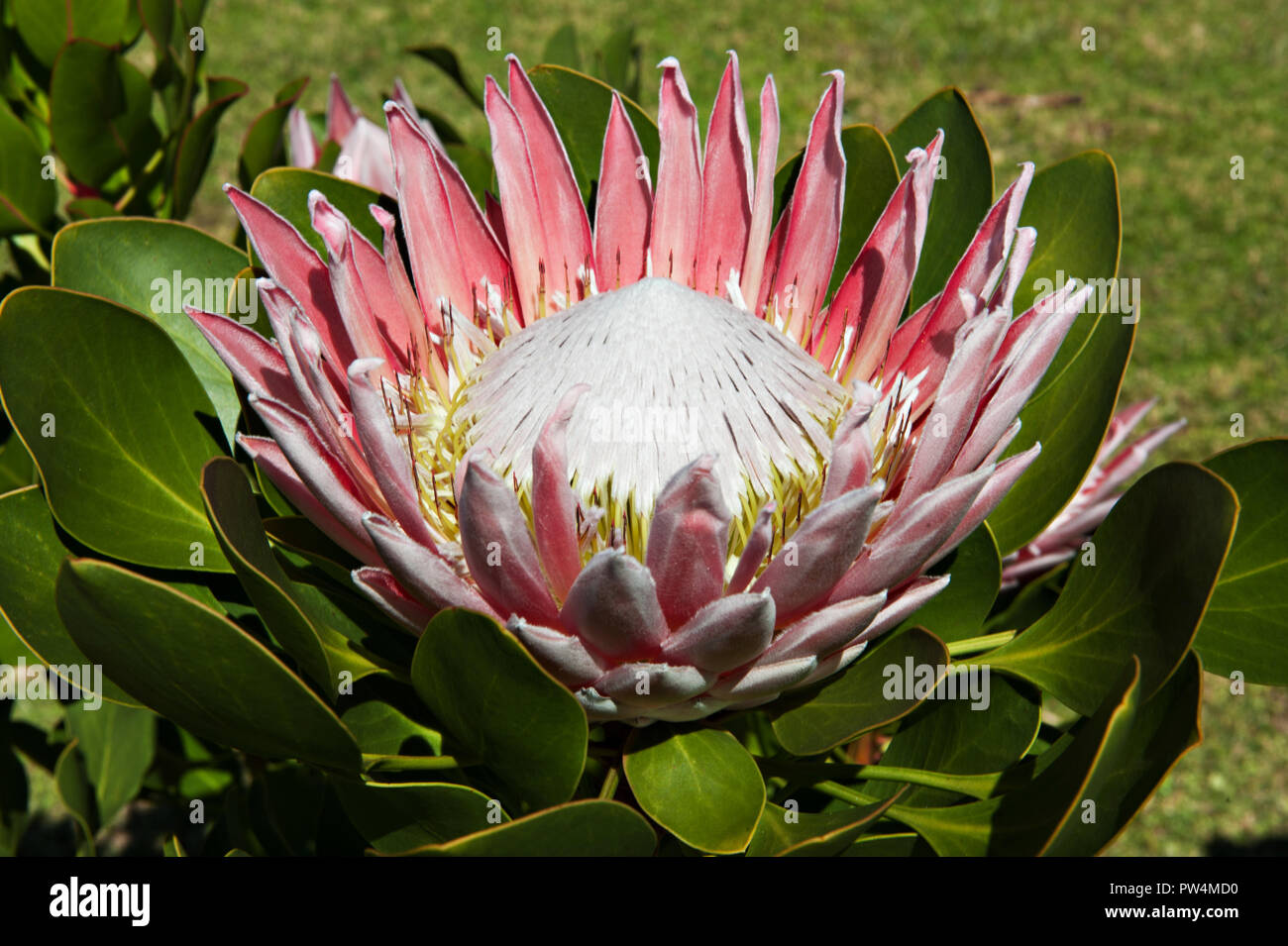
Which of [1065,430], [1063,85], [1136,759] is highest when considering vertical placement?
[1063,85]

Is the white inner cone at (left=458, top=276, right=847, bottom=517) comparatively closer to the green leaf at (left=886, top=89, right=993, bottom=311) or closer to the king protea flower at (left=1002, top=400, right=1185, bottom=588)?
the green leaf at (left=886, top=89, right=993, bottom=311)

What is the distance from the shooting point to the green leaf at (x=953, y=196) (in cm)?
136

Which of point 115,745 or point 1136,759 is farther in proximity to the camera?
point 115,745

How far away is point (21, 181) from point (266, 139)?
0.33 metres

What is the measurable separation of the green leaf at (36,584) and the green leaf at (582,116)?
703mm

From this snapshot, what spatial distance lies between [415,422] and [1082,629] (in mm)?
738

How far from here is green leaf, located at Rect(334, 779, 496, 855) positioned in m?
0.98

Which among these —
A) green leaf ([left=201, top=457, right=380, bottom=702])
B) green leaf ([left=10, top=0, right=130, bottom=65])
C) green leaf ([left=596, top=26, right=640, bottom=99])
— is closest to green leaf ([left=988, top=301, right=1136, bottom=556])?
green leaf ([left=201, top=457, right=380, bottom=702])

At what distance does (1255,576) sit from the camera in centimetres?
118

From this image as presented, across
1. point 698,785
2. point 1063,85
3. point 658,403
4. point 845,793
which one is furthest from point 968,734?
point 1063,85

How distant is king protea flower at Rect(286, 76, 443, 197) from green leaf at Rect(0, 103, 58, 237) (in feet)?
1.22

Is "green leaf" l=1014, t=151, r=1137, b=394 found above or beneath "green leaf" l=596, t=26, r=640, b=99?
beneath

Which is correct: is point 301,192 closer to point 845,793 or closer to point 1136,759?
point 845,793
